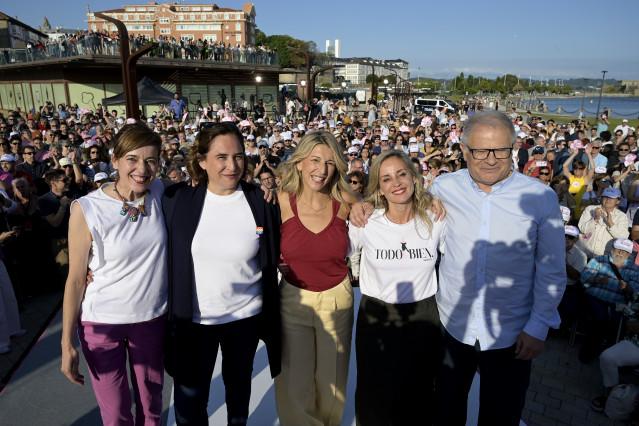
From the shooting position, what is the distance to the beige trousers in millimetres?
2564

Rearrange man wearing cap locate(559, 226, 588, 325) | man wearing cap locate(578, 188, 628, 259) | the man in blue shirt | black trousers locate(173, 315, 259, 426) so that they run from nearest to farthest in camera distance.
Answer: black trousers locate(173, 315, 259, 426) < man wearing cap locate(559, 226, 588, 325) < man wearing cap locate(578, 188, 628, 259) < the man in blue shirt

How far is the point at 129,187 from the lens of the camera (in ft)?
7.31

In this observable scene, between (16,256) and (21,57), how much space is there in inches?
1120

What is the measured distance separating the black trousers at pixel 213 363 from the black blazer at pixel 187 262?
6cm

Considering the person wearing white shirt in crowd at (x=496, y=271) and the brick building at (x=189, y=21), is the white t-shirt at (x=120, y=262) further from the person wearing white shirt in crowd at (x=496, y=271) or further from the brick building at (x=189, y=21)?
the brick building at (x=189, y=21)

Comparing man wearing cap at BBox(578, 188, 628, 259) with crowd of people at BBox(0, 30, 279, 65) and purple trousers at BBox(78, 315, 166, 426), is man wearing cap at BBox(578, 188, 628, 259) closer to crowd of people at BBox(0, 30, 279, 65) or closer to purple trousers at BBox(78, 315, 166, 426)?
purple trousers at BBox(78, 315, 166, 426)

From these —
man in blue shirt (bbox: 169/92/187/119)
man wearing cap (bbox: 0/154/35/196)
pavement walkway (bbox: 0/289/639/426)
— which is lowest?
pavement walkway (bbox: 0/289/639/426)

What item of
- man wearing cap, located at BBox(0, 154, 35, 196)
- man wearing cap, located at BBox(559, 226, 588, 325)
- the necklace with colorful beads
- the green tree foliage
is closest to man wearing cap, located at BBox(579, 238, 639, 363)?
man wearing cap, located at BBox(559, 226, 588, 325)

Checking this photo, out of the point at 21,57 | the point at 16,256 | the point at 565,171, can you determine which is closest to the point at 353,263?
the point at 16,256

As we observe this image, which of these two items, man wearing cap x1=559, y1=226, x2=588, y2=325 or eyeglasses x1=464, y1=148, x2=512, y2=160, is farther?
man wearing cap x1=559, y1=226, x2=588, y2=325

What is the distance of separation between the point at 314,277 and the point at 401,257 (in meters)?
0.56

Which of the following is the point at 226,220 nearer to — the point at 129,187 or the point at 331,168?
the point at 129,187

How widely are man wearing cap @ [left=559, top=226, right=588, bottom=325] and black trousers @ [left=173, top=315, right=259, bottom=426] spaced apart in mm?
4065

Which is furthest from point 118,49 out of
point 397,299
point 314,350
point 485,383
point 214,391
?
point 485,383
